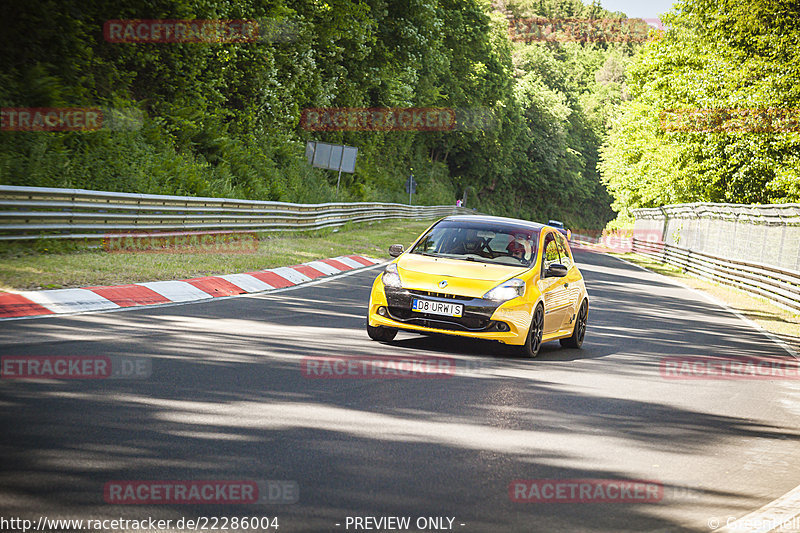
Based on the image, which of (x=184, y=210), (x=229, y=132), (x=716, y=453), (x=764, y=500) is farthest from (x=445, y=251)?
(x=229, y=132)

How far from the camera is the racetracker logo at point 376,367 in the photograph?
321 inches

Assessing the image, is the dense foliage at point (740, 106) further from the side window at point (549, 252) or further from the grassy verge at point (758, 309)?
the side window at point (549, 252)

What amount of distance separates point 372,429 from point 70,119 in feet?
50.2

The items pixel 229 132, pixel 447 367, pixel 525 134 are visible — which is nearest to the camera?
pixel 447 367

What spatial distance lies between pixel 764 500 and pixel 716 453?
47.5 inches

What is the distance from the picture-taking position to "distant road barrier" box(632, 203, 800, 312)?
23156 mm

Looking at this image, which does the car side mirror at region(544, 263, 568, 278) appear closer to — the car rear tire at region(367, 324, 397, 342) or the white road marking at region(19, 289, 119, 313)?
the car rear tire at region(367, 324, 397, 342)

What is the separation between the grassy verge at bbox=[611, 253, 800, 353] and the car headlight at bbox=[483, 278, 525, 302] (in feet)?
20.9

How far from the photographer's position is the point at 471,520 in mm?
4531

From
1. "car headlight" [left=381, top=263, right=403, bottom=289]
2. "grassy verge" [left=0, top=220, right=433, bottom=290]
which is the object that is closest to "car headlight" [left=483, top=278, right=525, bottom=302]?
"car headlight" [left=381, top=263, right=403, bottom=289]

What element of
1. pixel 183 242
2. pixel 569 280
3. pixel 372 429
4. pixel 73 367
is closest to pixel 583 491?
pixel 372 429

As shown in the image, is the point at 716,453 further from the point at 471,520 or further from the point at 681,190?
the point at 681,190

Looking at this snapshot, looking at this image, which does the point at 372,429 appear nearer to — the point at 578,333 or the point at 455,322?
the point at 455,322

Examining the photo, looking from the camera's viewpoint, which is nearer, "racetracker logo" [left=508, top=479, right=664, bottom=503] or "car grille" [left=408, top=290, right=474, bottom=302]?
"racetracker logo" [left=508, top=479, right=664, bottom=503]
